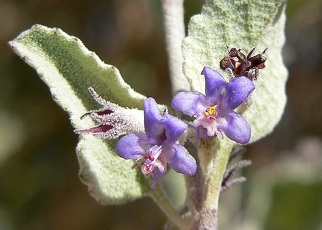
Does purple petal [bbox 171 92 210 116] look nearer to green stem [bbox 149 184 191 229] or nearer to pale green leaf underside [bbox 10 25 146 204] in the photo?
pale green leaf underside [bbox 10 25 146 204]

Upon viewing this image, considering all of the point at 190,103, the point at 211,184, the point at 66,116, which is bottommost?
the point at 66,116

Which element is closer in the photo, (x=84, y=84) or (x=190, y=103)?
(x=190, y=103)

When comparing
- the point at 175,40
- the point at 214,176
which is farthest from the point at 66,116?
the point at 214,176

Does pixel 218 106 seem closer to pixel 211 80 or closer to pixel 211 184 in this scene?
pixel 211 80

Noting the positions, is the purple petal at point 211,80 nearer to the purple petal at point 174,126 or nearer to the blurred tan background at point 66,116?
the purple petal at point 174,126

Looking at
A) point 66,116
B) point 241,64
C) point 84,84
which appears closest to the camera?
point 241,64

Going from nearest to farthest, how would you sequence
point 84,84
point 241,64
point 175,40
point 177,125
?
point 177,125 < point 241,64 < point 84,84 < point 175,40

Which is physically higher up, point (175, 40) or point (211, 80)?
point (211, 80)

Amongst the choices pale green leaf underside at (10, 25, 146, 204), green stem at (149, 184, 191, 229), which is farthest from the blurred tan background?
pale green leaf underside at (10, 25, 146, 204)
